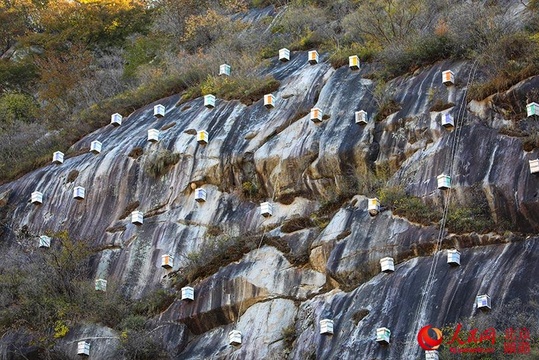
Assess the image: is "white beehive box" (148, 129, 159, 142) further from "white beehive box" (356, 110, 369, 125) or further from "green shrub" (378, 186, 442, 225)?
"green shrub" (378, 186, 442, 225)

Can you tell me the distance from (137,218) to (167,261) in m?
1.87

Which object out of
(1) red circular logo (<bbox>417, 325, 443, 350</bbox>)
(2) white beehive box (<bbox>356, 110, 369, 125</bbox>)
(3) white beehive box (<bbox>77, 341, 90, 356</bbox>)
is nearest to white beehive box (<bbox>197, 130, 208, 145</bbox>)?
(2) white beehive box (<bbox>356, 110, 369, 125</bbox>)

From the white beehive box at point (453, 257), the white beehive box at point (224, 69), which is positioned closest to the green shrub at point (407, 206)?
the white beehive box at point (453, 257)

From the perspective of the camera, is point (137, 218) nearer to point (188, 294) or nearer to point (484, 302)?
point (188, 294)

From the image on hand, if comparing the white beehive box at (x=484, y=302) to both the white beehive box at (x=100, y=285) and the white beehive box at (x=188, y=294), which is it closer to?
the white beehive box at (x=188, y=294)

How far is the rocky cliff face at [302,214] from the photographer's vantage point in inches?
923

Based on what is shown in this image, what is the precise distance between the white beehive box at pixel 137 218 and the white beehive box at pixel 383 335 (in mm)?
9005

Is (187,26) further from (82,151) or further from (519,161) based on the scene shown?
(519,161)

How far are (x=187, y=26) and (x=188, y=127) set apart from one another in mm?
10464

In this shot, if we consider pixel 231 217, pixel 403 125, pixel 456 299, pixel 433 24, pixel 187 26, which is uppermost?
pixel 187 26

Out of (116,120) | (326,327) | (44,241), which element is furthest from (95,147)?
(326,327)

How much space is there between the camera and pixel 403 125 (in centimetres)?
2733

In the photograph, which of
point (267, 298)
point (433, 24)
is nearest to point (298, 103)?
point (433, 24)

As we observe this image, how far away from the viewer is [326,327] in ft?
78.0
